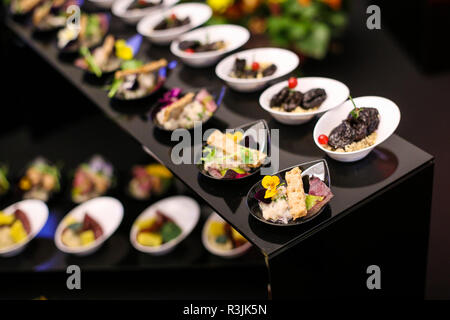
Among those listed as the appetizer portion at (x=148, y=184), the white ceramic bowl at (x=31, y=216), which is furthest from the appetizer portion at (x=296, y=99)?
the white ceramic bowl at (x=31, y=216)

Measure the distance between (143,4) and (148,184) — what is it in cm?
124

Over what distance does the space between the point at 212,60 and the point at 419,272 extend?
159 centimetres

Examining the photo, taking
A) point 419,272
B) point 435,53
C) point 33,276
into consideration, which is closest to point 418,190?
point 419,272

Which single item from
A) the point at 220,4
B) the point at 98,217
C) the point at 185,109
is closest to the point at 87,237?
the point at 98,217

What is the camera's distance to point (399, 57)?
206 inches

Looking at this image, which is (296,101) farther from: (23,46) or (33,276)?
(23,46)

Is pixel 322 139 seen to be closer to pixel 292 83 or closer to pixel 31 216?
pixel 292 83

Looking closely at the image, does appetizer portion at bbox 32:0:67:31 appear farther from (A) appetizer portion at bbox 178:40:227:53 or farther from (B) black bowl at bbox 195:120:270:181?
(B) black bowl at bbox 195:120:270:181

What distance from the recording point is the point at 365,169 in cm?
225

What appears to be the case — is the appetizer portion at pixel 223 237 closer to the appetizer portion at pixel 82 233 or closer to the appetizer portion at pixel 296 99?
the appetizer portion at pixel 82 233

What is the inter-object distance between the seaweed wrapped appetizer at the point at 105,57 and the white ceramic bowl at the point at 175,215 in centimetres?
90

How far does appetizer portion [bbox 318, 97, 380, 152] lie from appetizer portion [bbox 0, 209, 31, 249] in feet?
6.45

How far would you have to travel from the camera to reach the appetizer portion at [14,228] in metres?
3.26

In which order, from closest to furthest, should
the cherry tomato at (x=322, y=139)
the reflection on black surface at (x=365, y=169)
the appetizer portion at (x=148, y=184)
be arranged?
the reflection on black surface at (x=365, y=169)
the cherry tomato at (x=322, y=139)
the appetizer portion at (x=148, y=184)
